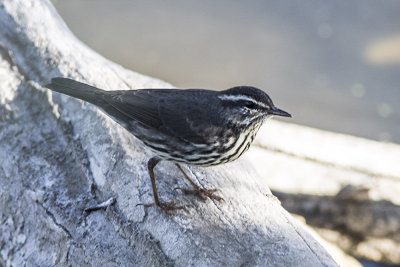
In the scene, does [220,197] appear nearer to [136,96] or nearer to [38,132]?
[136,96]

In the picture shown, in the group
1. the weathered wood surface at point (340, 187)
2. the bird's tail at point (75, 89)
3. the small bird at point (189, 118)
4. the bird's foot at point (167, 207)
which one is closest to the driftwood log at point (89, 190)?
the bird's foot at point (167, 207)

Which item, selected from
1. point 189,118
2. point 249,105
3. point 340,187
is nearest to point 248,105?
point 249,105

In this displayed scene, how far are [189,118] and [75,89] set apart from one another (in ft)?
2.81

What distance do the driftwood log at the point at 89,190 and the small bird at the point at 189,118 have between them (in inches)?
7.2

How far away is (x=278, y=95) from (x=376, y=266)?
3.74m

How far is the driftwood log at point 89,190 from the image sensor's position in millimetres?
3236

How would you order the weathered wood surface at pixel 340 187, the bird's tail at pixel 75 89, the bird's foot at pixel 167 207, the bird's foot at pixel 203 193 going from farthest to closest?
1. the weathered wood surface at pixel 340 187
2. the bird's tail at pixel 75 89
3. the bird's foot at pixel 203 193
4. the bird's foot at pixel 167 207

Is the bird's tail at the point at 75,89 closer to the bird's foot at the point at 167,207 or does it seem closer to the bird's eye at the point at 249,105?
the bird's foot at the point at 167,207

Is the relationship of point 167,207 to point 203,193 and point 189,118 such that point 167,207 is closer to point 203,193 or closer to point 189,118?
point 203,193

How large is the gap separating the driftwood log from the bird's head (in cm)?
51

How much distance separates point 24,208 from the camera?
3516mm

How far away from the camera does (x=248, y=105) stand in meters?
3.66

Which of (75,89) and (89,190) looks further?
(75,89)

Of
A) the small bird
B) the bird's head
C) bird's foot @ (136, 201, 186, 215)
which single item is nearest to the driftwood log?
bird's foot @ (136, 201, 186, 215)
